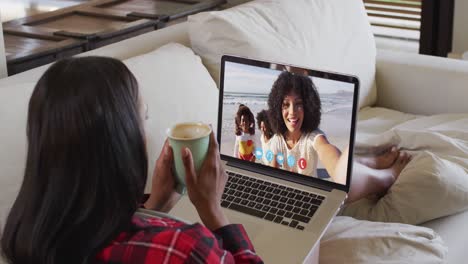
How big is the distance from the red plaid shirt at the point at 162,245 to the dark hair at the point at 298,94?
492 mm

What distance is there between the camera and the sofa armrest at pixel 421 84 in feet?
7.66

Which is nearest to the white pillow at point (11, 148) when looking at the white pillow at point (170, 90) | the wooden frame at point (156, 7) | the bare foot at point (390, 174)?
the white pillow at point (170, 90)

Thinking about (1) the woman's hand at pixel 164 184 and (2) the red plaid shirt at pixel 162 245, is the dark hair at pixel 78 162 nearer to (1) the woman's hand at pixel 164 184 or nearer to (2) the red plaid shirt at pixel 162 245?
(2) the red plaid shirt at pixel 162 245

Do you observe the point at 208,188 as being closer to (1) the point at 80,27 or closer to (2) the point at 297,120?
(2) the point at 297,120

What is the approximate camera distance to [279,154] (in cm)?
148

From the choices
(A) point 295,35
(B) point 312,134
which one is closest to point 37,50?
(A) point 295,35

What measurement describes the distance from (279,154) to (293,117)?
A: 0.09 meters

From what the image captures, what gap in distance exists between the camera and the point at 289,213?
54.5 inches

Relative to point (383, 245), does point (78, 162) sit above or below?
above

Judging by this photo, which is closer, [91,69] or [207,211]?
[91,69]

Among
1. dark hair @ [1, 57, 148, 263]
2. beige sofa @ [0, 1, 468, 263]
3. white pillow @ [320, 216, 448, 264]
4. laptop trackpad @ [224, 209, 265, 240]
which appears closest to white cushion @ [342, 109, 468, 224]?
beige sofa @ [0, 1, 468, 263]

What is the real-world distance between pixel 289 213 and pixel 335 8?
3.79 feet

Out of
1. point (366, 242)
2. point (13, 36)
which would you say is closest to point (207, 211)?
point (366, 242)

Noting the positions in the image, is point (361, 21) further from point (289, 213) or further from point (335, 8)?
point (289, 213)
